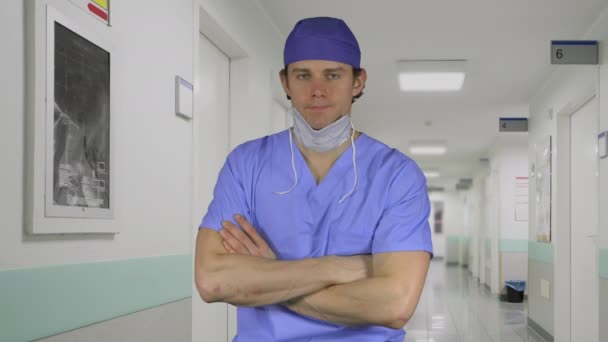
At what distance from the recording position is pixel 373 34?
5.32 meters

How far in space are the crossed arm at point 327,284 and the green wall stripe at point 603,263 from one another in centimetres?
353

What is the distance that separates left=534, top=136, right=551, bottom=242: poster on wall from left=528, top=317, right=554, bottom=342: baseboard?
989 millimetres

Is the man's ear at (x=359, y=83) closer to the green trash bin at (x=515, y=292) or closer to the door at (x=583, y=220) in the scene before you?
the door at (x=583, y=220)

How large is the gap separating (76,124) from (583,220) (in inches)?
199

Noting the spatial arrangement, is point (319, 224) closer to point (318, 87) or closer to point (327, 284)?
point (327, 284)

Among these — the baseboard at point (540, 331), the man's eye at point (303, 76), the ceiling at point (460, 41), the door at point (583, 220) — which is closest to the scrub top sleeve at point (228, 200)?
the man's eye at point (303, 76)

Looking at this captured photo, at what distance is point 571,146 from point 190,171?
4472 millimetres

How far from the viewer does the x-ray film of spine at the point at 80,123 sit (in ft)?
6.20

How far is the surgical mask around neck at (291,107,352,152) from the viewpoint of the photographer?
1.53 m

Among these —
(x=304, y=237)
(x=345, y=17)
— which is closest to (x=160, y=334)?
(x=304, y=237)

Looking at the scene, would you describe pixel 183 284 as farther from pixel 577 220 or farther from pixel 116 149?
pixel 577 220

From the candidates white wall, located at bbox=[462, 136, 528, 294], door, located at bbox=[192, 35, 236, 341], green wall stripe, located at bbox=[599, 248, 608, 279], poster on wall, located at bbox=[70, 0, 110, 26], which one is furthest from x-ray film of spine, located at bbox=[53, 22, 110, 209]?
white wall, located at bbox=[462, 136, 528, 294]

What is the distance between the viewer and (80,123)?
2.02 meters

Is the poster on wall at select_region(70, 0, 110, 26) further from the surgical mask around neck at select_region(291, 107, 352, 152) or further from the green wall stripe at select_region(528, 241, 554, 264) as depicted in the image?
the green wall stripe at select_region(528, 241, 554, 264)
